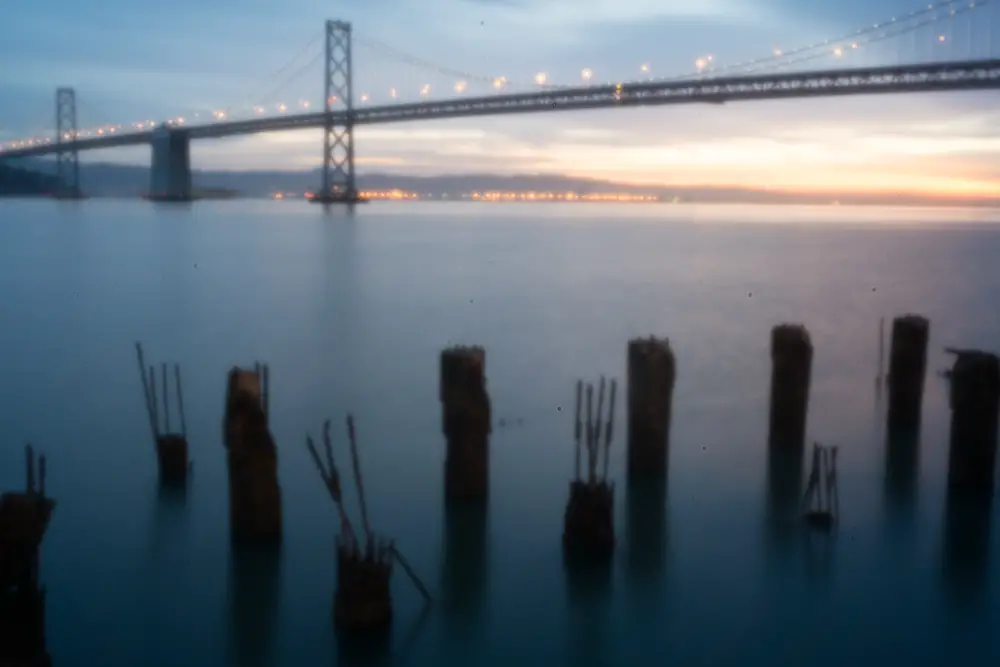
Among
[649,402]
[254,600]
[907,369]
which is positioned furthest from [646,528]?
[907,369]

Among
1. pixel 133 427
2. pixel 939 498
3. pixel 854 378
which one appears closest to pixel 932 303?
pixel 854 378

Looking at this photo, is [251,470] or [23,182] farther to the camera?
[23,182]

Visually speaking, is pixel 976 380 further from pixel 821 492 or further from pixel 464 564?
pixel 464 564

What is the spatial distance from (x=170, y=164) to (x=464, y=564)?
3735 cm

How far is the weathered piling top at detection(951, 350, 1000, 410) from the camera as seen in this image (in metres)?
4.45

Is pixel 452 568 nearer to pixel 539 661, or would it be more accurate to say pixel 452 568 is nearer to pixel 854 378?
pixel 539 661

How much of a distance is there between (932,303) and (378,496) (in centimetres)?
1151

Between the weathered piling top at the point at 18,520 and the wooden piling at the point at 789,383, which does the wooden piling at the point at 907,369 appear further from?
the weathered piling top at the point at 18,520

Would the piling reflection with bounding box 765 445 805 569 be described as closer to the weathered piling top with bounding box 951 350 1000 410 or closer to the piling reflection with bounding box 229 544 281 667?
the weathered piling top with bounding box 951 350 1000 410

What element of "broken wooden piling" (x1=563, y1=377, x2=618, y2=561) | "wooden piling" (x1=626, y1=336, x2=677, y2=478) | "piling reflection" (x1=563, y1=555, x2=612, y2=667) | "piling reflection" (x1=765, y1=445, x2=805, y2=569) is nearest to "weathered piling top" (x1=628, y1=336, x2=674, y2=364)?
"wooden piling" (x1=626, y1=336, x2=677, y2=478)

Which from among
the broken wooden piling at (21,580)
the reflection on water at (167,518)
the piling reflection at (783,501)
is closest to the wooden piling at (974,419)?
the piling reflection at (783,501)

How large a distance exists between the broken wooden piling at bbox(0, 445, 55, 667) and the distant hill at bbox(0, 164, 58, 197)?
56.9m

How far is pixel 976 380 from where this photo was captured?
445 cm

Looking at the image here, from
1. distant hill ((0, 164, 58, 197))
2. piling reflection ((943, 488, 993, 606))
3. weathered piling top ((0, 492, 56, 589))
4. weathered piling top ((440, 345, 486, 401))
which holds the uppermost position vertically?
distant hill ((0, 164, 58, 197))
